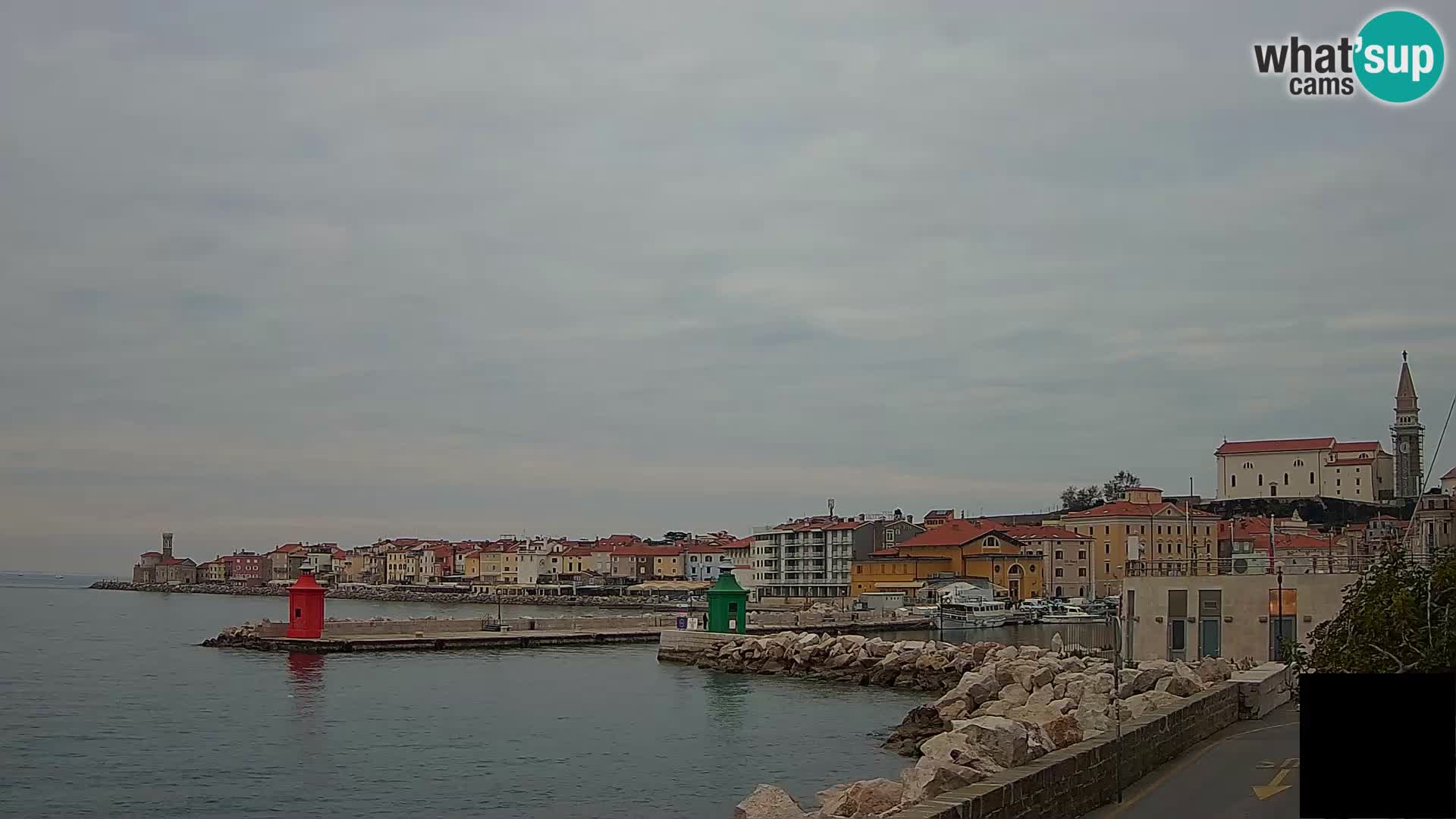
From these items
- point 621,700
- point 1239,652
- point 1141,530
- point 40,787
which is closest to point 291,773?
point 40,787

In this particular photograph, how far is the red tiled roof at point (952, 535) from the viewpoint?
103 m

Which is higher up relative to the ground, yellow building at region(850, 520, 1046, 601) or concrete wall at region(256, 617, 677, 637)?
yellow building at region(850, 520, 1046, 601)

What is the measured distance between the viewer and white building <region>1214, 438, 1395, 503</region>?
127688 millimetres

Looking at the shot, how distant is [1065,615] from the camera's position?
8750cm

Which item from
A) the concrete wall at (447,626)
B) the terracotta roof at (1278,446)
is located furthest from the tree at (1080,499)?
the concrete wall at (447,626)

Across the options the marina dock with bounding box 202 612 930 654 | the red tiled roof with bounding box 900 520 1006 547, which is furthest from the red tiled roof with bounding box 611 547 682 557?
the marina dock with bounding box 202 612 930 654

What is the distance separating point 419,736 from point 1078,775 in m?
23.8

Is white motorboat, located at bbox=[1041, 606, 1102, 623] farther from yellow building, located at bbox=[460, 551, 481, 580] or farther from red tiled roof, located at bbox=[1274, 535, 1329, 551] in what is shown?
yellow building, located at bbox=[460, 551, 481, 580]

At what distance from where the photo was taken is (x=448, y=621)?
68125 millimetres

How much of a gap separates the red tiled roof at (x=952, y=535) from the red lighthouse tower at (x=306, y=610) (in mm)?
54506

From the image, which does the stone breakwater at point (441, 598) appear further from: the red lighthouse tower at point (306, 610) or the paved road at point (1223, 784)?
the paved road at point (1223, 784)

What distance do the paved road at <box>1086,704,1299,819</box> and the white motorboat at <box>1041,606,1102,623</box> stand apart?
65077mm

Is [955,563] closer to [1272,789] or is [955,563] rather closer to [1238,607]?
[1238,607]

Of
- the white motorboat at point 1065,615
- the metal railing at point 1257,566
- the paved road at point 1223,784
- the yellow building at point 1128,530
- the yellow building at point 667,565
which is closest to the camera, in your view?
the paved road at point 1223,784
